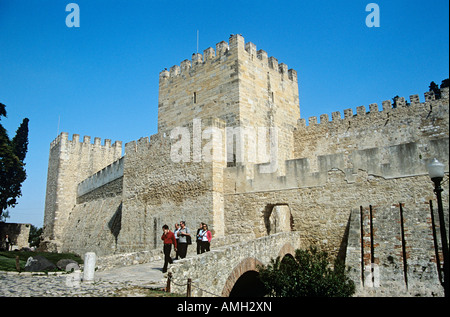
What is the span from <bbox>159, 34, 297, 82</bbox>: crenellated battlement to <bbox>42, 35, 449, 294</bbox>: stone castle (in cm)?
6

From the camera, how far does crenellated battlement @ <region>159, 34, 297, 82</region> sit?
16.7 m

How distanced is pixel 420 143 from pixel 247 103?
7.30 metres

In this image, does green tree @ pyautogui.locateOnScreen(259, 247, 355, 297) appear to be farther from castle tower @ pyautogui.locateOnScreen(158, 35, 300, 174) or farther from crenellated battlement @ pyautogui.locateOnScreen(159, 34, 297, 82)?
crenellated battlement @ pyautogui.locateOnScreen(159, 34, 297, 82)

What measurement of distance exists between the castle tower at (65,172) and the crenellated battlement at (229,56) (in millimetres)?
15795

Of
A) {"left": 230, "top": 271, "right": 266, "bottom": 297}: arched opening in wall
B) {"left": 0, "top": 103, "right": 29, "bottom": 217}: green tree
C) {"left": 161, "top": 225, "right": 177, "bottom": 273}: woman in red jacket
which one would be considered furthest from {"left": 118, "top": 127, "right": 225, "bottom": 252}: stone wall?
{"left": 0, "top": 103, "right": 29, "bottom": 217}: green tree

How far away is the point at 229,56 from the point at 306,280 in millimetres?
10854

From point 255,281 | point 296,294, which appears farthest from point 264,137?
point 296,294

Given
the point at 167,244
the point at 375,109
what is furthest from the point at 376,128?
the point at 167,244

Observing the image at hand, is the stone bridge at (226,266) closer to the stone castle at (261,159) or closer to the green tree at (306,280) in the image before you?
the green tree at (306,280)

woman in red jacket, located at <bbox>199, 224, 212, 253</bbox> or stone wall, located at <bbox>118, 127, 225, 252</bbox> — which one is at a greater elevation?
stone wall, located at <bbox>118, 127, 225, 252</bbox>

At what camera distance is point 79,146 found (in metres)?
32.4

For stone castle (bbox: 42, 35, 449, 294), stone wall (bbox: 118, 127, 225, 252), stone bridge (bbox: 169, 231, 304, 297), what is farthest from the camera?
stone wall (bbox: 118, 127, 225, 252)

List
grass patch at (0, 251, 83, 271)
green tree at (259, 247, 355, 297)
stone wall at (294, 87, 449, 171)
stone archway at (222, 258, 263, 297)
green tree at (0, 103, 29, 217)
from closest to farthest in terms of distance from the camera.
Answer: stone archway at (222, 258, 263, 297)
green tree at (259, 247, 355, 297)
grass patch at (0, 251, 83, 271)
stone wall at (294, 87, 449, 171)
green tree at (0, 103, 29, 217)

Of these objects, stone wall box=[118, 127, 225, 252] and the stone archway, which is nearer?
the stone archway
